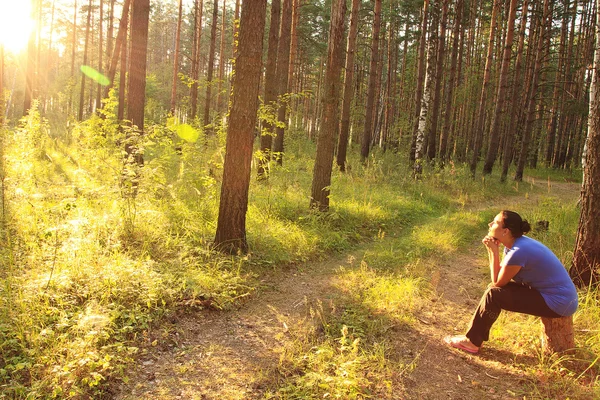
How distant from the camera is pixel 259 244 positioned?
6.51 m

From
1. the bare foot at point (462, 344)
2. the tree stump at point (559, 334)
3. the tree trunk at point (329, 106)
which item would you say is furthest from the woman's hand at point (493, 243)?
the tree trunk at point (329, 106)

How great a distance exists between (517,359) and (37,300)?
4877 millimetres

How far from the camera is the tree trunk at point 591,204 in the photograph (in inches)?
182

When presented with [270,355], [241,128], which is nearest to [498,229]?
[270,355]

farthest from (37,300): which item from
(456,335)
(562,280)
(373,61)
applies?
(373,61)

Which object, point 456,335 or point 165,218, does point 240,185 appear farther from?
point 456,335

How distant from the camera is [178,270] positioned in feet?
16.5

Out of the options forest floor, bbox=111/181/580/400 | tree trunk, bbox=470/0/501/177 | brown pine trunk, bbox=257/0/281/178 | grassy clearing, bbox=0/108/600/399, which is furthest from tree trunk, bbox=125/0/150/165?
tree trunk, bbox=470/0/501/177

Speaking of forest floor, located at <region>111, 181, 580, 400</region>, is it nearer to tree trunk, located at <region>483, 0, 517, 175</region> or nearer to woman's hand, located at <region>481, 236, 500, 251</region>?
woman's hand, located at <region>481, 236, 500, 251</region>

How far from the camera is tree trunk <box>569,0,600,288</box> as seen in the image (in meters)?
4.62

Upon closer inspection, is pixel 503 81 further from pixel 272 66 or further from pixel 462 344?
pixel 462 344

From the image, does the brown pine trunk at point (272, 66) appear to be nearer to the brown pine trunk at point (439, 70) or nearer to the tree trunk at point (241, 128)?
the tree trunk at point (241, 128)

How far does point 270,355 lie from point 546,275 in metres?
2.83

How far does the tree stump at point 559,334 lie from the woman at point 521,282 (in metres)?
0.11
